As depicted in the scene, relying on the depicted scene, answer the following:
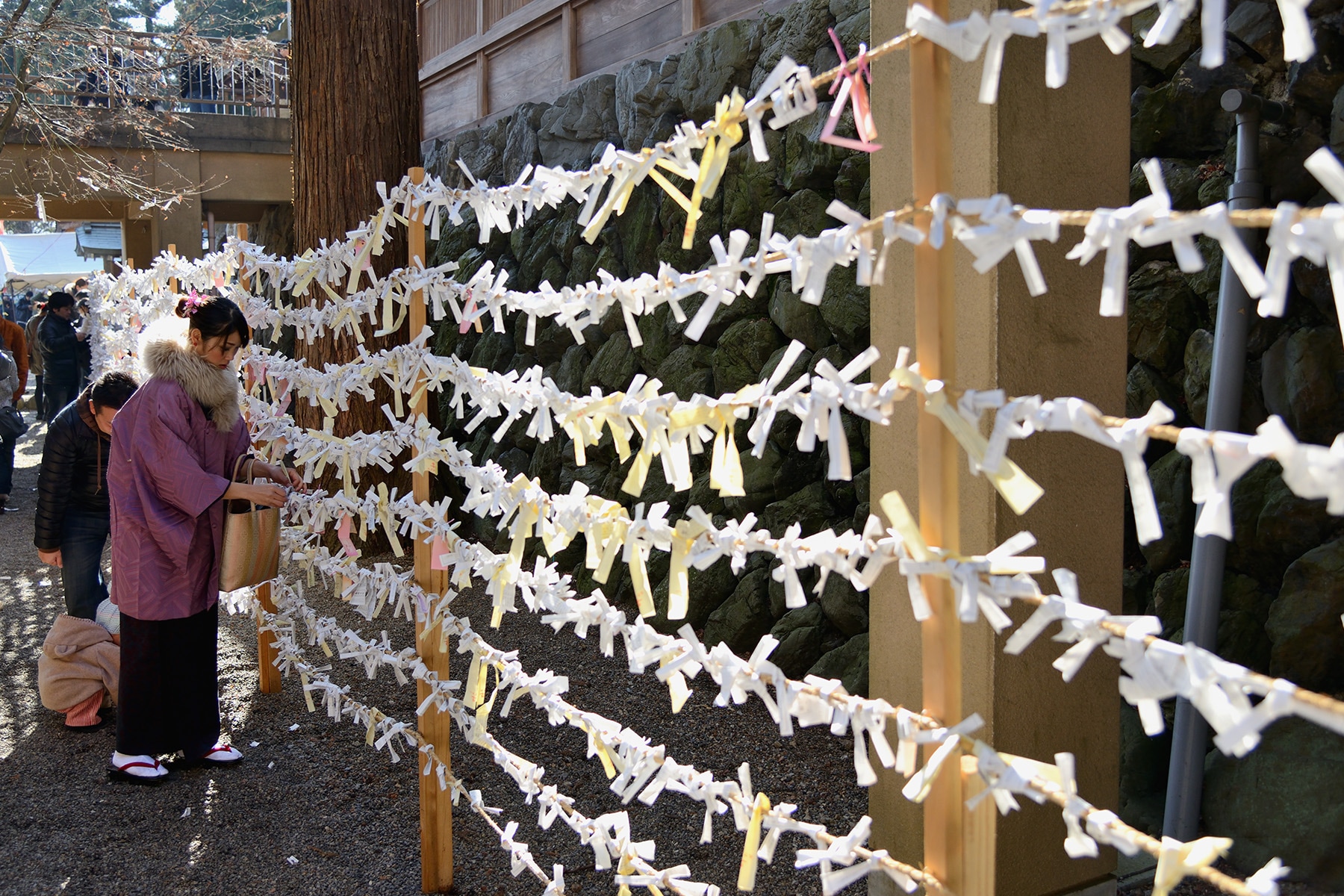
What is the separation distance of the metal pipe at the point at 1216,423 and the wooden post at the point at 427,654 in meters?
1.93

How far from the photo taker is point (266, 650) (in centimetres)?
420

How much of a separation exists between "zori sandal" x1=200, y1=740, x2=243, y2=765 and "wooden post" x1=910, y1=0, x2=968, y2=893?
310 centimetres

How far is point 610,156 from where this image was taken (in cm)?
162

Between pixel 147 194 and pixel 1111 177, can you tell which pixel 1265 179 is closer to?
pixel 1111 177

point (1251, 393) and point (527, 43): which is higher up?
point (527, 43)

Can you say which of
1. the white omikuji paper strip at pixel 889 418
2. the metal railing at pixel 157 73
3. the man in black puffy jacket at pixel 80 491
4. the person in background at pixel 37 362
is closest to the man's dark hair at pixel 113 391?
the man in black puffy jacket at pixel 80 491

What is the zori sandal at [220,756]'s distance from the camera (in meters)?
3.55

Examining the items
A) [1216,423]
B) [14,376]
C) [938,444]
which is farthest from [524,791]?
[14,376]

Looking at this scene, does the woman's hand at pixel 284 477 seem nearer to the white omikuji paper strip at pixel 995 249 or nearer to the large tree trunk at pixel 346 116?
the white omikuji paper strip at pixel 995 249

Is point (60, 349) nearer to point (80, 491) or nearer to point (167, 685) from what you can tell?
point (80, 491)

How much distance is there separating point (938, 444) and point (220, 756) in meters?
3.27

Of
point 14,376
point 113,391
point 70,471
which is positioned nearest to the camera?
point 113,391

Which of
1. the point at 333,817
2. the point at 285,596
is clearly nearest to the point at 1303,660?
the point at 333,817

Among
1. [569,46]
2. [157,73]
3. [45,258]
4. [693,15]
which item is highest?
[45,258]
